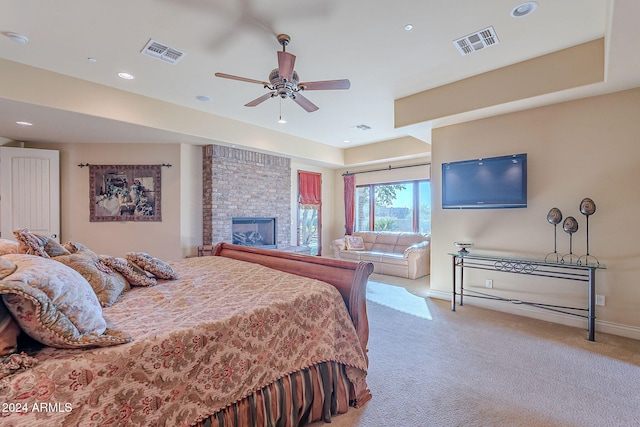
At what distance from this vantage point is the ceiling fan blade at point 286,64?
2.49m

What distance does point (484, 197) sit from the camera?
3822 mm

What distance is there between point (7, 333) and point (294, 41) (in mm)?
2985

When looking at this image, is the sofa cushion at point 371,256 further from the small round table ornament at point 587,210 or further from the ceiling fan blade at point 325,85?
the ceiling fan blade at point 325,85

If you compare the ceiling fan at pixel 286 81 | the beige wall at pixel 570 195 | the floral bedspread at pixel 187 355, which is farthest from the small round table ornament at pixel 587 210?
the floral bedspread at pixel 187 355

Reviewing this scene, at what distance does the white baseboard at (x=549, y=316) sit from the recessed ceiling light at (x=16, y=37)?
19.2 ft

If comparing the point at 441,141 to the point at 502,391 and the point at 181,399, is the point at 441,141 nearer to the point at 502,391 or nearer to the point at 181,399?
the point at 502,391

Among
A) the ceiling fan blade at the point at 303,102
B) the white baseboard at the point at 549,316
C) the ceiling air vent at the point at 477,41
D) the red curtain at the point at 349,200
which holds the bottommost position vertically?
the white baseboard at the point at 549,316

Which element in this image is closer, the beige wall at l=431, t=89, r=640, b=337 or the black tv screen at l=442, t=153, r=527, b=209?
the beige wall at l=431, t=89, r=640, b=337

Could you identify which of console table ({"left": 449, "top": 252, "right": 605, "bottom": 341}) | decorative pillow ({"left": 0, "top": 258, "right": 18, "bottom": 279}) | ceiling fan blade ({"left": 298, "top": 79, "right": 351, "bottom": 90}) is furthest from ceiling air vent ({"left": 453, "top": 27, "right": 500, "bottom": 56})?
decorative pillow ({"left": 0, "top": 258, "right": 18, "bottom": 279})

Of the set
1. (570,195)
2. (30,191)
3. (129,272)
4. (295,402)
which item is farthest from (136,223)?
(570,195)

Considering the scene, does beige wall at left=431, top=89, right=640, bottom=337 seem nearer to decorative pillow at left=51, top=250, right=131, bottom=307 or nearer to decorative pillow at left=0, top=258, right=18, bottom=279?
decorative pillow at left=51, top=250, right=131, bottom=307

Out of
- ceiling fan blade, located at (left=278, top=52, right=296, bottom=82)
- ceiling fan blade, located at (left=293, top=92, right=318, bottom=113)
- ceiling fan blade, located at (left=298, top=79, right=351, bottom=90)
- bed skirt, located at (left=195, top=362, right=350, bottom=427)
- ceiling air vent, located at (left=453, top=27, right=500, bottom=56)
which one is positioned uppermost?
ceiling air vent, located at (left=453, top=27, right=500, bottom=56)

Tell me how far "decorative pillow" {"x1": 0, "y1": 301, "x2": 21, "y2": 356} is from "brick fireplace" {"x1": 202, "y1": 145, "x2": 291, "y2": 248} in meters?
4.33

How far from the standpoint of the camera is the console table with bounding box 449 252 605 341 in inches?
114
